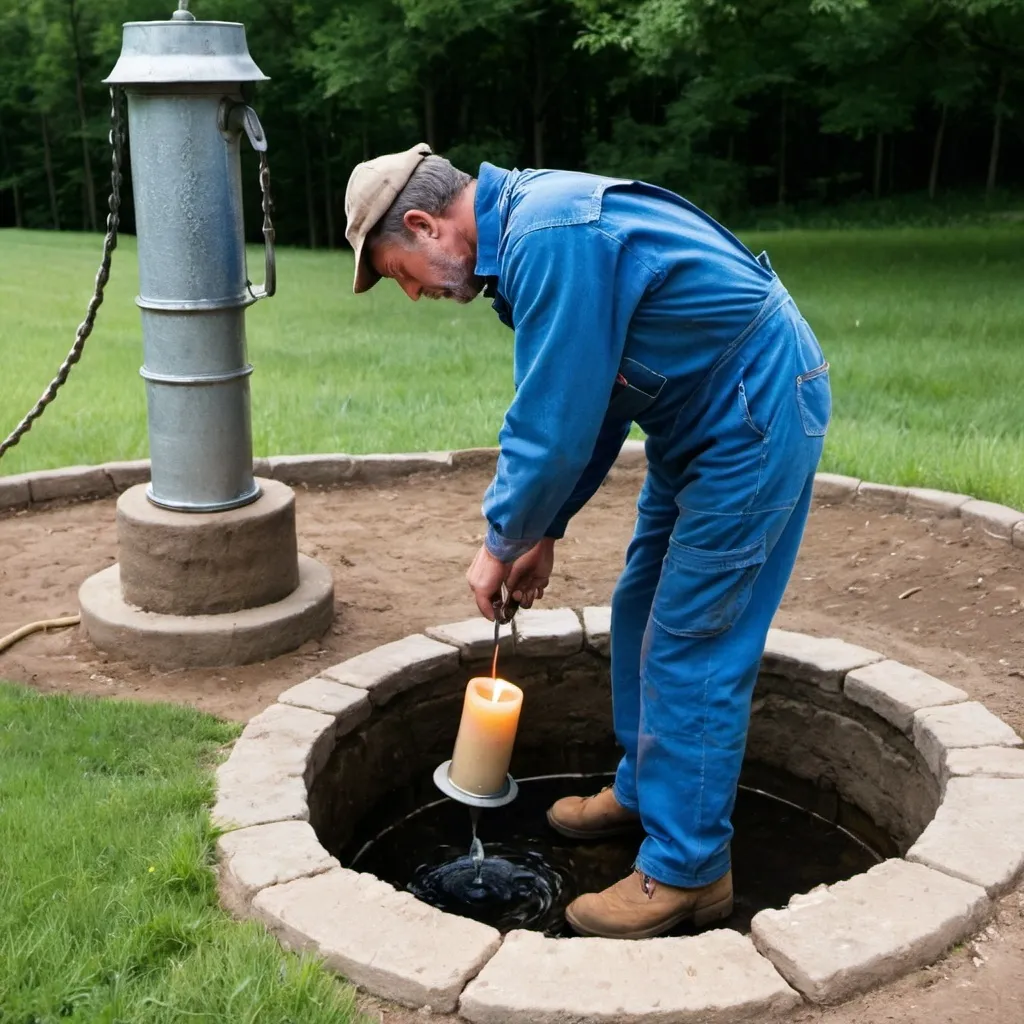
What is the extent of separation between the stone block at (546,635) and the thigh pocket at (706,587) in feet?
3.85

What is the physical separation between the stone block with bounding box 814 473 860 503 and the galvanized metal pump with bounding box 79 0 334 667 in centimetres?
248

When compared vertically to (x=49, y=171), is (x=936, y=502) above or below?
below

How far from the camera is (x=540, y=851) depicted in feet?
11.7

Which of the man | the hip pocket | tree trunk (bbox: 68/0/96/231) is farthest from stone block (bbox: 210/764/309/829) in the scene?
tree trunk (bbox: 68/0/96/231)

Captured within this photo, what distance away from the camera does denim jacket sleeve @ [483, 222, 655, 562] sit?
2316 millimetres

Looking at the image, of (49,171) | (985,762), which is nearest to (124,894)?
(985,762)

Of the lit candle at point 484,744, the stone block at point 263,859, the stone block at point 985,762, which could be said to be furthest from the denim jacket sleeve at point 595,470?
the stone block at point 985,762

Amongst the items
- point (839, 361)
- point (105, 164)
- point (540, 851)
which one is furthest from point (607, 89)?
point (540, 851)

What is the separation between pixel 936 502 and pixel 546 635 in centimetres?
218

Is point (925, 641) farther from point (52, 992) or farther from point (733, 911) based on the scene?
point (52, 992)

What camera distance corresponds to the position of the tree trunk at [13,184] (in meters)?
33.9

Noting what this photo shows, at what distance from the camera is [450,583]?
471cm

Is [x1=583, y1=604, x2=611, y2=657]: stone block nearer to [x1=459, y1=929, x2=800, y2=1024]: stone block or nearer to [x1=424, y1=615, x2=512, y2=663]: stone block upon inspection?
[x1=424, y1=615, x2=512, y2=663]: stone block

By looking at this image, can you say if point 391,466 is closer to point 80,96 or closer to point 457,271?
point 457,271
